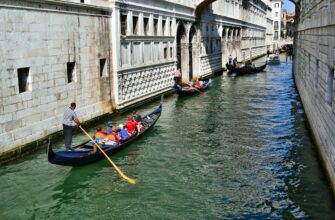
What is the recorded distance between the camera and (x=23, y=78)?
34.2 feet

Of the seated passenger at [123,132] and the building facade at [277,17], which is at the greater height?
the building facade at [277,17]

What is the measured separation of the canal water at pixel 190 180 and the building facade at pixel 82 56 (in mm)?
1189

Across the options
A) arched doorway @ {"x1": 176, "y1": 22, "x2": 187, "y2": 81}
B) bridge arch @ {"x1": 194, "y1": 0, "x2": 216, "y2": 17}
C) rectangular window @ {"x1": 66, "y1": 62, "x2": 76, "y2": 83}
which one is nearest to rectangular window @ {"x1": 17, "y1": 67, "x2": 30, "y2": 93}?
rectangular window @ {"x1": 66, "y1": 62, "x2": 76, "y2": 83}

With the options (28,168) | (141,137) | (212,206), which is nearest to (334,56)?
(212,206)

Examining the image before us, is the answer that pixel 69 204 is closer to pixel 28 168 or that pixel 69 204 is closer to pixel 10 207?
pixel 10 207

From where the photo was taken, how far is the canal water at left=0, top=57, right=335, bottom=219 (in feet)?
24.0

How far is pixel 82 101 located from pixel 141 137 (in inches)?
101

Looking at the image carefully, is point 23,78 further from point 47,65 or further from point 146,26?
point 146,26

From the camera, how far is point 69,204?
766cm

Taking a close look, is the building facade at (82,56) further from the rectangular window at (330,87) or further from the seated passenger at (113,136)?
the rectangular window at (330,87)

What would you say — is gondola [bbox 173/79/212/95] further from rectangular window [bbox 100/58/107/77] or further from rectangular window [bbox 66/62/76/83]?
rectangular window [bbox 66/62/76/83]

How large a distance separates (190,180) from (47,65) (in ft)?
17.9

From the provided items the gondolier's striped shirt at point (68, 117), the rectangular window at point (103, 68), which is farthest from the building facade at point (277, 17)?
the gondolier's striped shirt at point (68, 117)

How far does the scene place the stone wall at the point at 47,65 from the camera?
9.73 meters
